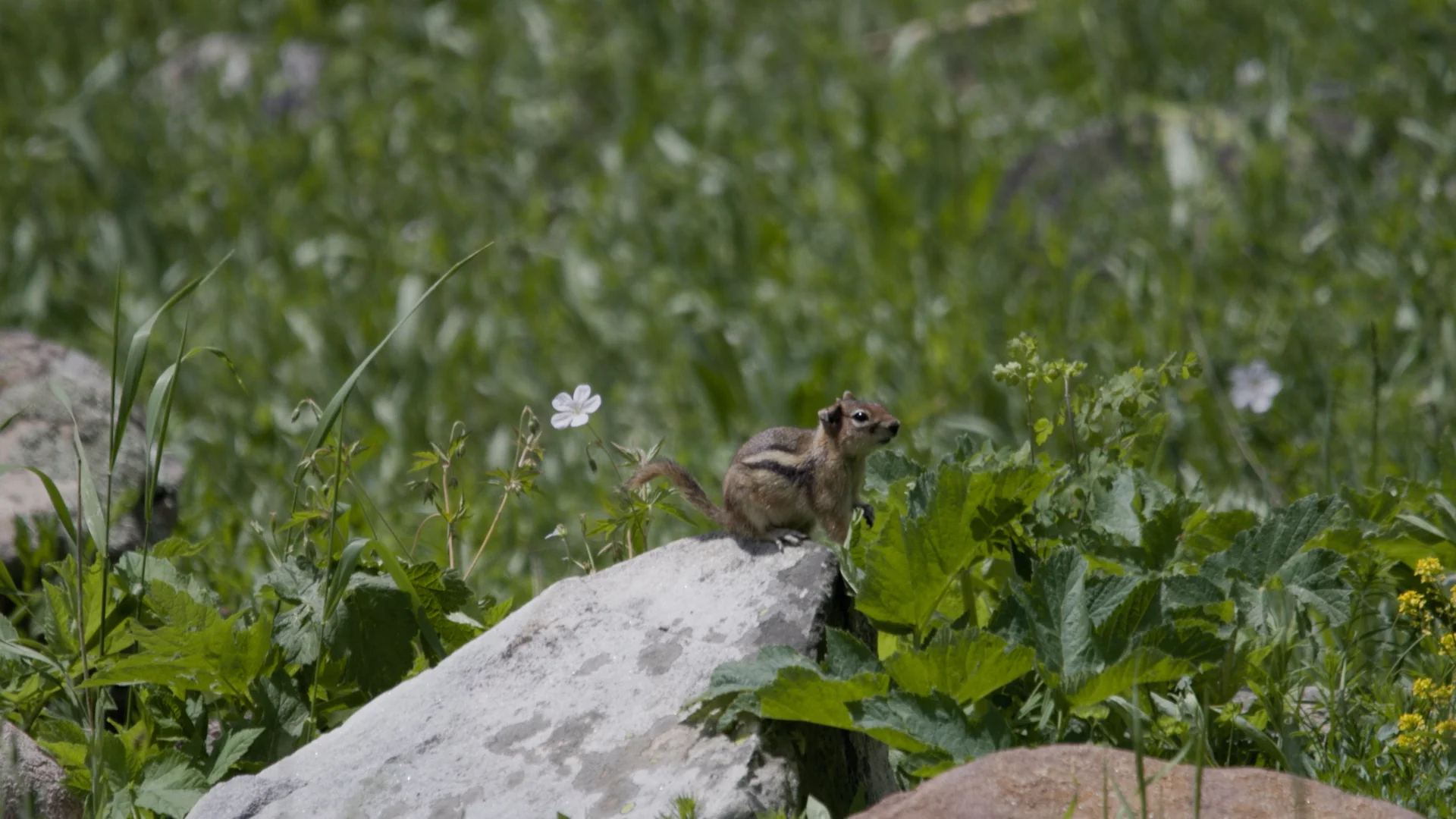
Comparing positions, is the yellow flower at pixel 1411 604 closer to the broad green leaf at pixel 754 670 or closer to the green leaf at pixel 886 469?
the green leaf at pixel 886 469

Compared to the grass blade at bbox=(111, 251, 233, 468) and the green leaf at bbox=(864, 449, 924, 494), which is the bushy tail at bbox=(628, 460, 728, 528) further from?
the grass blade at bbox=(111, 251, 233, 468)

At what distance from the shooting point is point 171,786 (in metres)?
3.09

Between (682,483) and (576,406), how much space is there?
0.33m

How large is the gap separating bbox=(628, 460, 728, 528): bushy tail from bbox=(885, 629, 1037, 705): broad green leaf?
78cm

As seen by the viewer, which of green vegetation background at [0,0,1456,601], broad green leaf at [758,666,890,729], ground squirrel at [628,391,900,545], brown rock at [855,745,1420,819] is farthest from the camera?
green vegetation background at [0,0,1456,601]

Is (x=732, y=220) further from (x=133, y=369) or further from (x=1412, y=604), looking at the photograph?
(x=1412, y=604)

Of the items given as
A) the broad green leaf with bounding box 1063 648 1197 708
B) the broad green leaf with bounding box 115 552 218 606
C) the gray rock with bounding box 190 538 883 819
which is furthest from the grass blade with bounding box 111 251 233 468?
the broad green leaf with bounding box 1063 648 1197 708

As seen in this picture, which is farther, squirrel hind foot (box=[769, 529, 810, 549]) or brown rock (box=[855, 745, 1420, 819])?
squirrel hind foot (box=[769, 529, 810, 549])

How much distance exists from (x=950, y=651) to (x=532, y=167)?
6.26 metres

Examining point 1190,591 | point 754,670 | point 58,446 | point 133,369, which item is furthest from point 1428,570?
point 58,446

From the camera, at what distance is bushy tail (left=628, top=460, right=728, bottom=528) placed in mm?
3494

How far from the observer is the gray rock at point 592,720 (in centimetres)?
280

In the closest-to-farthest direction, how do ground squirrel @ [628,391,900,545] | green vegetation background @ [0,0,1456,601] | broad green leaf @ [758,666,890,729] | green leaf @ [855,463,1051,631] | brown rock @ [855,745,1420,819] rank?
brown rock @ [855,745,1420,819] → broad green leaf @ [758,666,890,729] → green leaf @ [855,463,1051,631] → ground squirrel @ [628,391,900,545] → green vegetation background @ [0,0,1456,601]

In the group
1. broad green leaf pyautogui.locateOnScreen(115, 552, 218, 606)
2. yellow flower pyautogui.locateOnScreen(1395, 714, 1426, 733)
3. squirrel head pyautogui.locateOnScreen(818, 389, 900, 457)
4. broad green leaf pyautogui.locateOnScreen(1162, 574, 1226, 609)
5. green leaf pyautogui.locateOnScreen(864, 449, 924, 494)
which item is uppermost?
broad green leaf pyautogui.locateOnScreen(115, 552, 218, 606)
